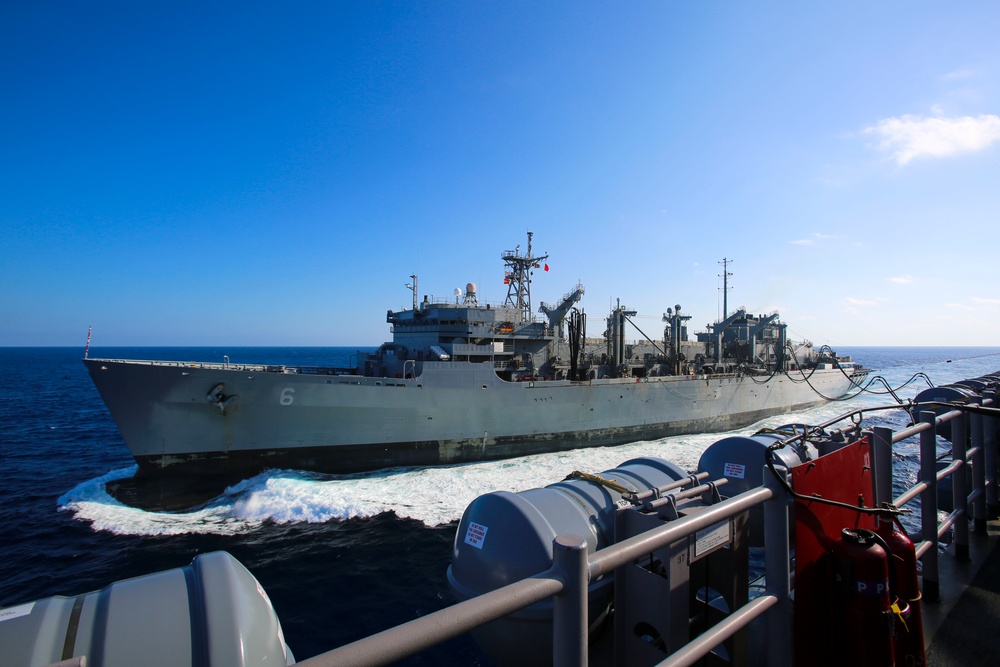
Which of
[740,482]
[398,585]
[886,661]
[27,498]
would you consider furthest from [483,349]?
[886,661]

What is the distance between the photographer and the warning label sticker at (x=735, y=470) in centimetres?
660

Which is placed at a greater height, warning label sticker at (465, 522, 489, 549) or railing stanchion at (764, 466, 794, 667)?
railing stanchion at (764, 466, 794, 667)

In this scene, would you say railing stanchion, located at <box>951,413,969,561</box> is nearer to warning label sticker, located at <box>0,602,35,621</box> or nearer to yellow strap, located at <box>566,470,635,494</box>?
yellow strap, located at <box>566,470,635,494</box>

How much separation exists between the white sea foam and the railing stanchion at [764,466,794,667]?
11.8m

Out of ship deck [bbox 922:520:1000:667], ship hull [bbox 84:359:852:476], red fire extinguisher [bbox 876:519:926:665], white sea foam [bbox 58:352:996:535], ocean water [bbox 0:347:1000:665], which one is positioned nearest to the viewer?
red fire extinguisher [bbox 876:519:926:665]

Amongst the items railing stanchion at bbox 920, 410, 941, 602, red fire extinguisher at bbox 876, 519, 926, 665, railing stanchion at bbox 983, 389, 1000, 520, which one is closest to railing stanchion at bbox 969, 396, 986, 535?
railing stanchion at bbox 983, 389, 1000, 520

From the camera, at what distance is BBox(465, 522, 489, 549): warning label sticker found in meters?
3.78

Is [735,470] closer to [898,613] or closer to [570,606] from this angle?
[898,613]

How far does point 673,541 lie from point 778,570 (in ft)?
3.78

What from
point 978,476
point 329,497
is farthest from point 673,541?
point 329,497

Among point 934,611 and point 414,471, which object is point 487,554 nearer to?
point 934,611

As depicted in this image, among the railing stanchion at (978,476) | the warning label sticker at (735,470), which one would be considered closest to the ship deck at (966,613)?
the railing stanchion at (978,476)

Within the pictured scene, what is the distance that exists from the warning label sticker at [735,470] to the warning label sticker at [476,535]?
4.45m

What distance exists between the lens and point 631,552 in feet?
4.96
